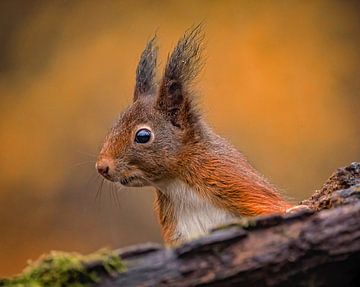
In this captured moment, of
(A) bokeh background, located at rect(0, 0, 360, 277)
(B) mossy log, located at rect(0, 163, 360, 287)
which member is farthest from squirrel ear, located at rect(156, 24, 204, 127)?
(A) bokeh background, located at rect(0, 0, 360, 277)

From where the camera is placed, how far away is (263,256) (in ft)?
4.43

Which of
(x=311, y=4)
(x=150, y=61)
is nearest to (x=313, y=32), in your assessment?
(x=311, y=4)

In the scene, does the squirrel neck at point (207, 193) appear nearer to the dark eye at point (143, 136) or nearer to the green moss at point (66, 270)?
the dark eye at point (143, 136)

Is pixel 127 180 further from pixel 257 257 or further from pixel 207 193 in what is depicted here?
pixel 257 257

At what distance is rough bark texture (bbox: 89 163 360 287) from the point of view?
52.2 inches

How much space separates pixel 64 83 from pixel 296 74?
1.41m

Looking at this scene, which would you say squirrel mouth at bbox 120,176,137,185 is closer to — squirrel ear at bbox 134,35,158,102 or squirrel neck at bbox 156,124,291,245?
squirrel neck at bbox 156,124,291,245

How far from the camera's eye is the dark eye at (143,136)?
8.21 feet

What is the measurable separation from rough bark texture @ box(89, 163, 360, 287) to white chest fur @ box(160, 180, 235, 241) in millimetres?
907

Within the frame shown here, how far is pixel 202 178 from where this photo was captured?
7.90 ft

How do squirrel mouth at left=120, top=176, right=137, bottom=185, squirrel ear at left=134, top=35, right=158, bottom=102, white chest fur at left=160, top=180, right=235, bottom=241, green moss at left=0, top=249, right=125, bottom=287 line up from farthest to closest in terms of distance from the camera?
squirrel ear at left=134, top=35, right=158, bottom=102 < squirrel mouth at left=120, top=176, right=137, bottom=185 < white chest fur at left=160, top=180, right=235, bottom=241 < green moss at left=0, top=249, right=125, bottom=287

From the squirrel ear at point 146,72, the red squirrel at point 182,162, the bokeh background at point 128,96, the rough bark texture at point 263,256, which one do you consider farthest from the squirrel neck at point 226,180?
the bokeh background at point 128,96

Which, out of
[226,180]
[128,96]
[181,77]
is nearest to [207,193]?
[226,180]

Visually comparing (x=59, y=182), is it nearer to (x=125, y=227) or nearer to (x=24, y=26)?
(x=125, y=227)
